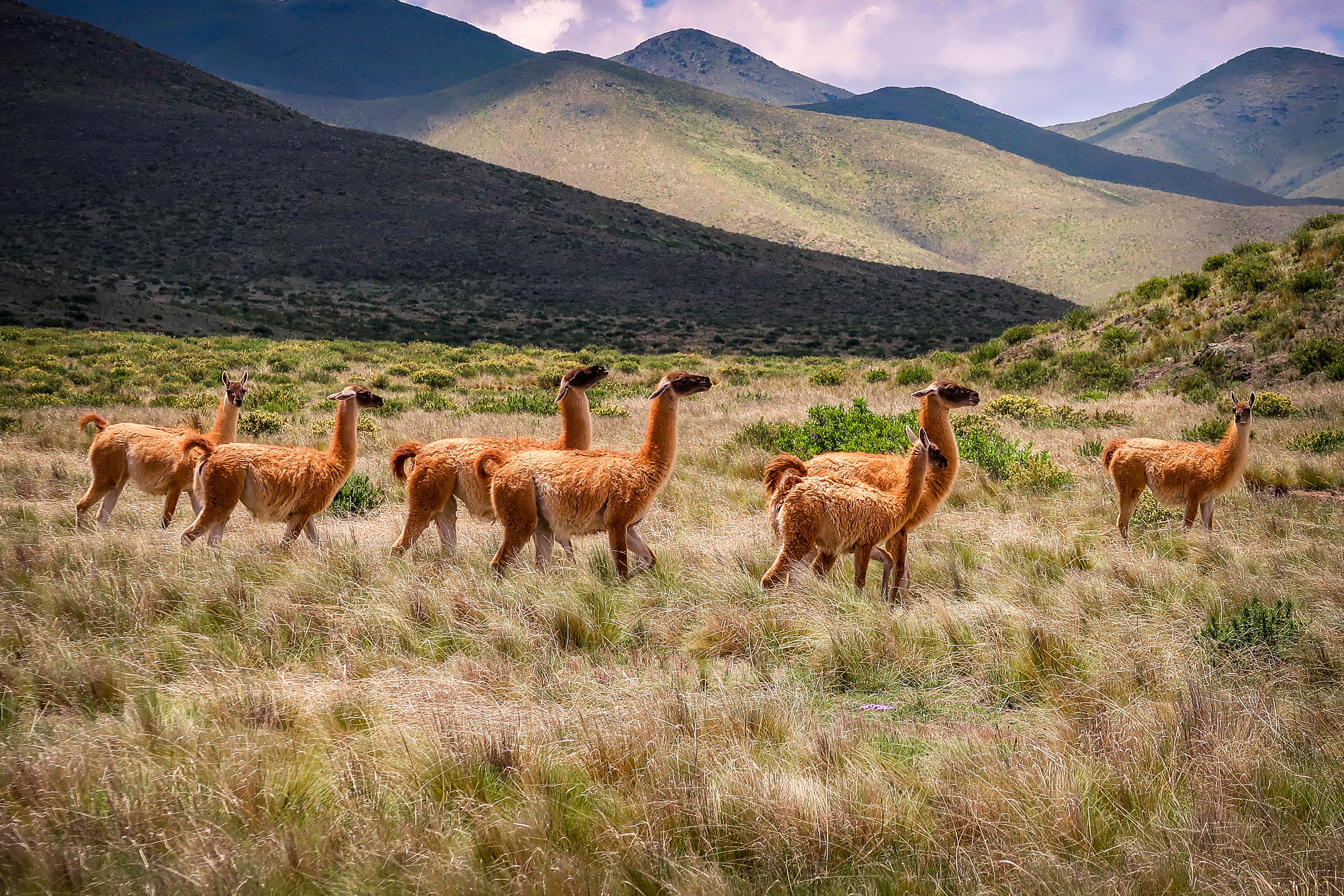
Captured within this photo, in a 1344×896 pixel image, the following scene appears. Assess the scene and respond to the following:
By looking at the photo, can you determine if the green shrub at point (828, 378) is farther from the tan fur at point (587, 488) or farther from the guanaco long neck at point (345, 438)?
the guanaco long neck at point (345, 438)

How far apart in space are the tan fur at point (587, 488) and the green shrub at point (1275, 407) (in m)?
10.6

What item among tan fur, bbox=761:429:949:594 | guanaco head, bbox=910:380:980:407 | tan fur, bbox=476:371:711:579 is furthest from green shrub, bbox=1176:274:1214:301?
tan fur, bbox=476:371:711:579

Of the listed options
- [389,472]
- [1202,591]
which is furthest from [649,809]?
[389,472]

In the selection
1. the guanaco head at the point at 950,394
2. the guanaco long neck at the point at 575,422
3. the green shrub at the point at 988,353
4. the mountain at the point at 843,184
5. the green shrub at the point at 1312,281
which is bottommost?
the guanaco long neck at the point at 575,422

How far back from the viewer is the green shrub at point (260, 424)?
13516 mm

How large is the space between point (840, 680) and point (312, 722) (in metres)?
2.87

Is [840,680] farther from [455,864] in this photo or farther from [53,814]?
[53,814]

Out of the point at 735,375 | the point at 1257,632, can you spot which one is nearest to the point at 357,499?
the point at 1257,632

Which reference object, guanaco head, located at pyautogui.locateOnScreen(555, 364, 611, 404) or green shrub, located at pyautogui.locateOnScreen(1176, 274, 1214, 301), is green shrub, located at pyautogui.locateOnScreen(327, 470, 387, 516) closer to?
guanaco head, located at pyautogui.locateOnScreen(555, 364, 611, 404)

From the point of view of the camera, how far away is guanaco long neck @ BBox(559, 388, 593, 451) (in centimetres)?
687

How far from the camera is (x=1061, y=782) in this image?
320 centimetres

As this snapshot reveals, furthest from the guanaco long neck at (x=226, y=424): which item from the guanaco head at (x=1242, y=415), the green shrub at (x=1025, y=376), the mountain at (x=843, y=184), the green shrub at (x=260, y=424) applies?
the mountain at (x=843, y=184)

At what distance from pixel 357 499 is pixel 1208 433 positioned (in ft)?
35.7

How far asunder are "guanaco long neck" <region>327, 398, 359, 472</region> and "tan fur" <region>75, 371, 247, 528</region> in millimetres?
1127
